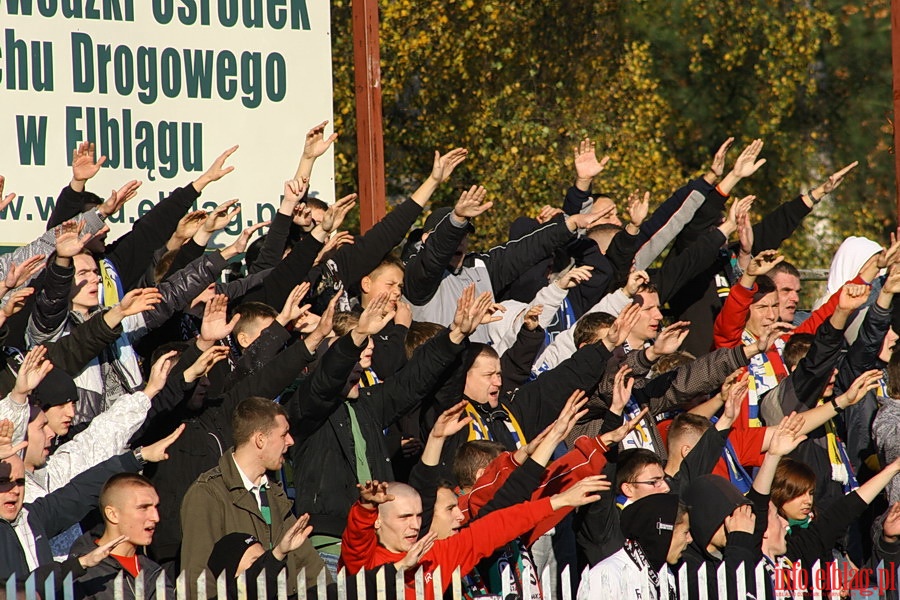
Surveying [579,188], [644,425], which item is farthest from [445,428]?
[579,188]

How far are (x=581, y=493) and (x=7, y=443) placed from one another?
239 centimetres

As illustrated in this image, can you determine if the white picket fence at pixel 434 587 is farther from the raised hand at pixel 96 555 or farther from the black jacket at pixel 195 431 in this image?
the black jacket at pixel 195 431

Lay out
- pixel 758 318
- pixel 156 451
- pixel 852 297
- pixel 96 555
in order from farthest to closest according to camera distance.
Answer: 1. pixel 758 318
2. pixel 852 297
3. pixel 156 451
4. pixel 96 555

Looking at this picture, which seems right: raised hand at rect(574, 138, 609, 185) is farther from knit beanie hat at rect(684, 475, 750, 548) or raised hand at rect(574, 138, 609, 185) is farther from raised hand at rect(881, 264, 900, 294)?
knit beanie hat at rect(684, 475, 750, 548)

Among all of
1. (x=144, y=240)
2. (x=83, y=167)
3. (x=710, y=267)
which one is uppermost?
(x=83, y=167)

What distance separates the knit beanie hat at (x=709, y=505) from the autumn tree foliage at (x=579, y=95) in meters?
10.6

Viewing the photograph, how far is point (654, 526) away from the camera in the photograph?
309 inches

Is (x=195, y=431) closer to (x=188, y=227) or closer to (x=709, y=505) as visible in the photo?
(x=188, y=227)

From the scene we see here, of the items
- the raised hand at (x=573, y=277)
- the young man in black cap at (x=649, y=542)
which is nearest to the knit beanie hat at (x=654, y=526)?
the young man in black cap at (x=649, y=542)

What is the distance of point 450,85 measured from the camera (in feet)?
62.3

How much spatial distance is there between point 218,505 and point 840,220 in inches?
750

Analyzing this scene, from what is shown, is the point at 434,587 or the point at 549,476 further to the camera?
the point at 549,476

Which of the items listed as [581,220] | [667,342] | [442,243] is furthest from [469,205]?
[667,342]

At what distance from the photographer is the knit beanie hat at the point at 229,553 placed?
6734mm
